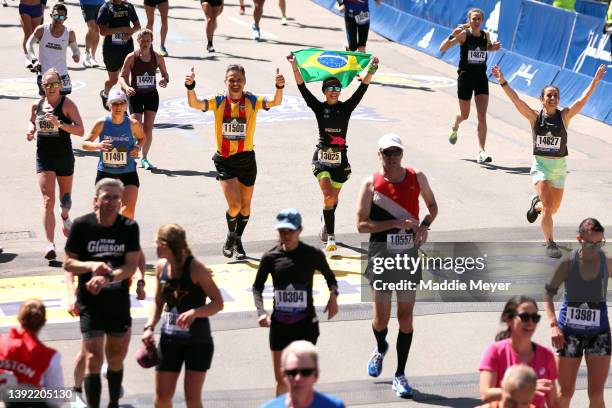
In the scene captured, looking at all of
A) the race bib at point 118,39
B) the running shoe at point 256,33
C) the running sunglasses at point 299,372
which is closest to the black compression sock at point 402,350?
the running sunglasses at point 299,372

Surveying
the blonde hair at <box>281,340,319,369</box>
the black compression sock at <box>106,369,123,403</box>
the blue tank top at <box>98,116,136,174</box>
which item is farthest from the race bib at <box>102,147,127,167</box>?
the blonde hair at <box>281,340,319,369</box>

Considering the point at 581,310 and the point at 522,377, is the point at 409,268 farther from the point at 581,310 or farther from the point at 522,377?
the point at 522,377

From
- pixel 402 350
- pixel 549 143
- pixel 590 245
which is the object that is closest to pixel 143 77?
pixel 549 143

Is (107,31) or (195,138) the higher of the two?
(107,31)

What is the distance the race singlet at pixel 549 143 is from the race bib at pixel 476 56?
4910mm

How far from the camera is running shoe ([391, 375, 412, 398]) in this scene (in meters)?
10.3

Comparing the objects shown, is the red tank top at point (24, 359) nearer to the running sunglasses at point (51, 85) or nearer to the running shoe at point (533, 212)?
the running sunglasses at point (51, 85)

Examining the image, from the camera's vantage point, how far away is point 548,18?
23844mm

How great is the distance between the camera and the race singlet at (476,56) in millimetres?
19094

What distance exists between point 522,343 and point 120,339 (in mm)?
3133

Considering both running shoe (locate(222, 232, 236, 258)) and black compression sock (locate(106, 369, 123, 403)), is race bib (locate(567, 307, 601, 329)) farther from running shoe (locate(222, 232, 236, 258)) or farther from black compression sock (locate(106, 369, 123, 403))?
running shoe (locate(222, 232, 236, 258))

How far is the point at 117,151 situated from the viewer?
1315cm

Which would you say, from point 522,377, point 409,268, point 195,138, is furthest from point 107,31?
point 522,377

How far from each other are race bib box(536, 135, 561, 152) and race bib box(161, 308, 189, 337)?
6604mm
